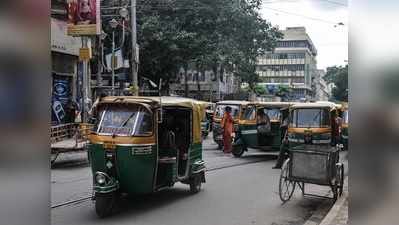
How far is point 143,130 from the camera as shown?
26.4ft

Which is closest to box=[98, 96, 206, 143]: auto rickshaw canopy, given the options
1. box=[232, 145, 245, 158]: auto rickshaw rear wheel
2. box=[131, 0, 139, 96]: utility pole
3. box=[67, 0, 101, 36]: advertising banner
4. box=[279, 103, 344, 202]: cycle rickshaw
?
box=[279, 103, 344, 202]: cycle rickshaw

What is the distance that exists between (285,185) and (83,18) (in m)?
11.1

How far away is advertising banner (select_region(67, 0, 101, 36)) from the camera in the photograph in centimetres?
1683

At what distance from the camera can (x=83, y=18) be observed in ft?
57.1

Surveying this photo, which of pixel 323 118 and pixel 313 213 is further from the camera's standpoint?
pixel 323 118

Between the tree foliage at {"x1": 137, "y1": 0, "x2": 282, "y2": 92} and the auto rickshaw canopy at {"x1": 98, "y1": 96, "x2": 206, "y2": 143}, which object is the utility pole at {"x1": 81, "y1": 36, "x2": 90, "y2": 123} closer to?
the auto rickshaw canopy at {"x1": 98, "y1": 96, "x2": 206, "y2": 143}

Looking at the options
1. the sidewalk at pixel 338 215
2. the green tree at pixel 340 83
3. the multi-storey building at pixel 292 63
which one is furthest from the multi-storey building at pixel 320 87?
the sidewalk at pixel 338 215

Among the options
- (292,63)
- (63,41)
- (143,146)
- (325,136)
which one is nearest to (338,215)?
(143,146)

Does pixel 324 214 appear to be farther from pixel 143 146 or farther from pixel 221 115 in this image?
pixel 221 115

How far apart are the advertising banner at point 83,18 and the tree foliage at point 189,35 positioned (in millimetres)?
9791

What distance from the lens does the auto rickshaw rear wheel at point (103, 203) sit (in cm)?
761
